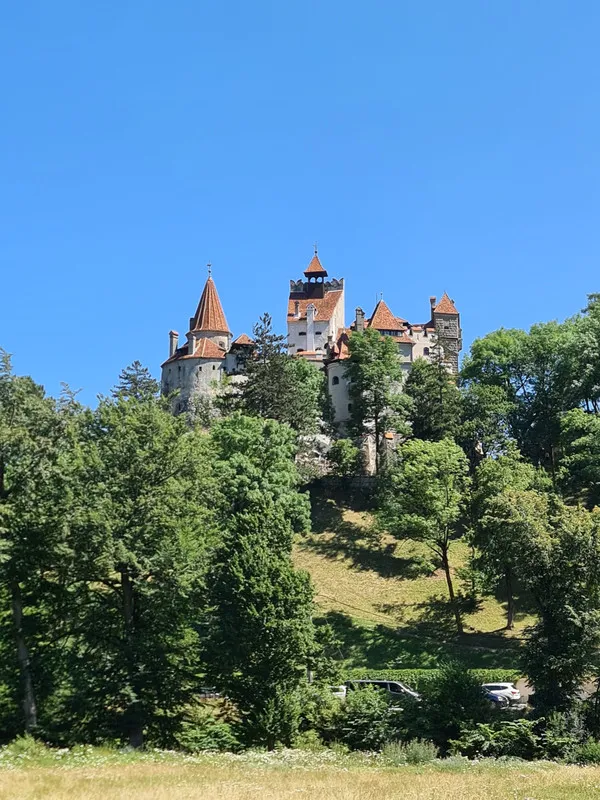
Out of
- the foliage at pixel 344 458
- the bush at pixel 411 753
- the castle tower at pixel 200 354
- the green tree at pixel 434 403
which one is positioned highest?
the castle tower at pixel 200 354

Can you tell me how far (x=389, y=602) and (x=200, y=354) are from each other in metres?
48.6

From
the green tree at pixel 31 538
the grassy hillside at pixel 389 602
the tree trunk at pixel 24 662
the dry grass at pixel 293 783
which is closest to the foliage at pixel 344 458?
the grassy hillside at pixel 389 602

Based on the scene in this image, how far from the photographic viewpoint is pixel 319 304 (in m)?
92.3

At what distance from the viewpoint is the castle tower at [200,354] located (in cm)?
8931

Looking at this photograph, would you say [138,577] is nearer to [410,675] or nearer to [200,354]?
[410,675]

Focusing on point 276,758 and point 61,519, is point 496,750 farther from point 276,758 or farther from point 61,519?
point 61,519

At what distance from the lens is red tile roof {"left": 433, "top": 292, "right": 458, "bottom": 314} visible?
97.8m

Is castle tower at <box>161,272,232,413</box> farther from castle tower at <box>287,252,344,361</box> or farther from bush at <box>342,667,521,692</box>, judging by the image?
bush at <box>342,667,521,692</box>

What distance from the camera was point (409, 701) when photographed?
28109 mm

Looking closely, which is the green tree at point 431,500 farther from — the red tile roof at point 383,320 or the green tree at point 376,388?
the red tile roof at point 383,320

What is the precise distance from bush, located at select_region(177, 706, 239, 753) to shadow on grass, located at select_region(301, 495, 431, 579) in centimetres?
2245

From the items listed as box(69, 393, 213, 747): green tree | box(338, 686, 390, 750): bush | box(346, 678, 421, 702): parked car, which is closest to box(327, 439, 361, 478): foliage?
box(346, 678, 421, 702): parked car

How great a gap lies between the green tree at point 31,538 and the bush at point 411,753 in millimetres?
12243

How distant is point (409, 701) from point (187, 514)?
35.6 feet
